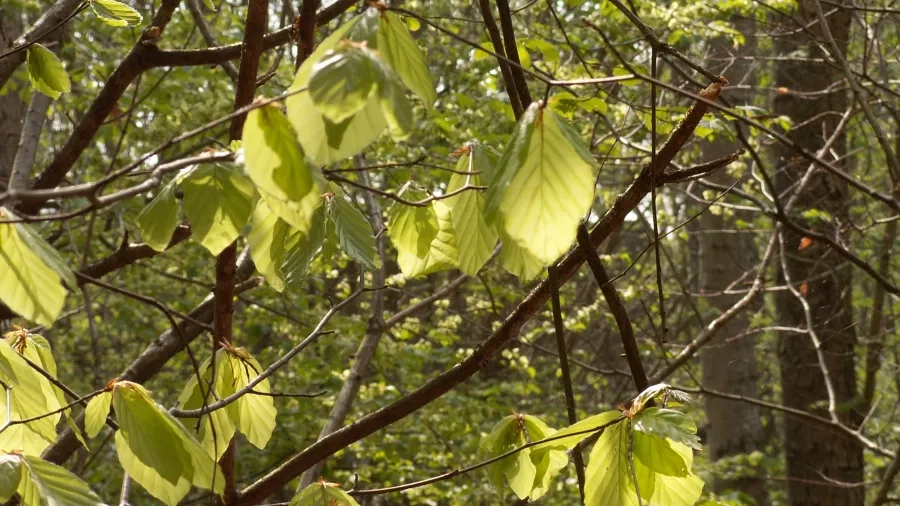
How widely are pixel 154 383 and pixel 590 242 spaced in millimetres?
6076

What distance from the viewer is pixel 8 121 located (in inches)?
186

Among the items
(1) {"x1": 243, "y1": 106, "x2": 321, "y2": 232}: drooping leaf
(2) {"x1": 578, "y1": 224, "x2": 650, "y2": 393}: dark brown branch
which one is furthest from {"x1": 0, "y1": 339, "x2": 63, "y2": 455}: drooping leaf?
(2) {"x1": 578, "y1": 224, "x2": 650, "y2": 393}: dark brown branch

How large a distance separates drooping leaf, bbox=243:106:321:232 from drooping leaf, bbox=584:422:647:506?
47cm

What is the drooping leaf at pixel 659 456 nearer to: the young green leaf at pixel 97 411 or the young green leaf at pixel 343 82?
the young green leaf at pixel 343 82

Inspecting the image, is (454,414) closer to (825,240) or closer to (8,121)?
(8,121)

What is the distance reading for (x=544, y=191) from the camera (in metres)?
0.67

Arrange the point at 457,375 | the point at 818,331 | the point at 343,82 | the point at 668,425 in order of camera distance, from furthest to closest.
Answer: the point at 818,331, the point at 457,375, the point at 668,425, the point at 343,82

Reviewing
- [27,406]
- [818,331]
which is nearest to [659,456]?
[27,406]

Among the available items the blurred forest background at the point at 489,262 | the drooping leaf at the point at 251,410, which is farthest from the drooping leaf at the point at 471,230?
the blurred forest background at the point at 489,262

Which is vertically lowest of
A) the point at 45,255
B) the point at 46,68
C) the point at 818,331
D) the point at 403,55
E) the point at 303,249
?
the point at 45,255

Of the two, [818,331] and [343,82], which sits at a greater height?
[818,331]

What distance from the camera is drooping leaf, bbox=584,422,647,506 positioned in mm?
942

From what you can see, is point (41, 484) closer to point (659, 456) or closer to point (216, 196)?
point (216, 196)

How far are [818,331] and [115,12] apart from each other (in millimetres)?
4503
